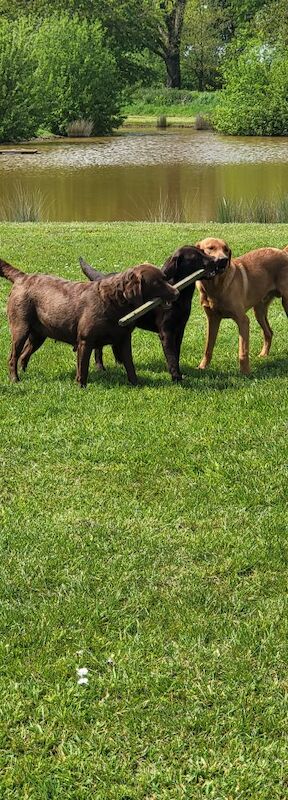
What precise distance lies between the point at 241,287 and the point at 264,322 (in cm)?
86

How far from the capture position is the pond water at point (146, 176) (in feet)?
73.5

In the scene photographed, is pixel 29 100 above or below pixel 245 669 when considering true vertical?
above

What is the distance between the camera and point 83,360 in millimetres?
6258

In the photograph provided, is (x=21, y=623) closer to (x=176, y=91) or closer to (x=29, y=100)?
(x=29, y=100)

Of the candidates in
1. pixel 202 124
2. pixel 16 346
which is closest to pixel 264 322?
pixel 16 346

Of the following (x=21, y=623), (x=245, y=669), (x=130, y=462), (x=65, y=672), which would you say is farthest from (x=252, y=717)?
(x=130, y=462)

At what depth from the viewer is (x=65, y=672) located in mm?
3197

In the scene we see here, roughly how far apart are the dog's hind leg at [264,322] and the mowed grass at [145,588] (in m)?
0.62

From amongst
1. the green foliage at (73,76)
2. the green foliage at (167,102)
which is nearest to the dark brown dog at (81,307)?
the green foliage at (73,76)

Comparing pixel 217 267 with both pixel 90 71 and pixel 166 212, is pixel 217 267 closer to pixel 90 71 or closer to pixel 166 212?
pixel 166 212

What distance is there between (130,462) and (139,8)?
217 feet

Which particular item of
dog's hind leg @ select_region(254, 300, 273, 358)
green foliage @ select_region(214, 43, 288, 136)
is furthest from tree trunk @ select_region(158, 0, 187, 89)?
dog's hind leg @ select_region(254, 300, 273, 358)

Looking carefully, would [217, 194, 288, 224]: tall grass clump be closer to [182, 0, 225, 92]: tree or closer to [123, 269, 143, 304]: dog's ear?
[123, 269, 143, 304]: dog's ear

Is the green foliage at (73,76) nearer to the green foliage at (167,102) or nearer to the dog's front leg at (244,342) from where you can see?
the green foliage at (167,102)
